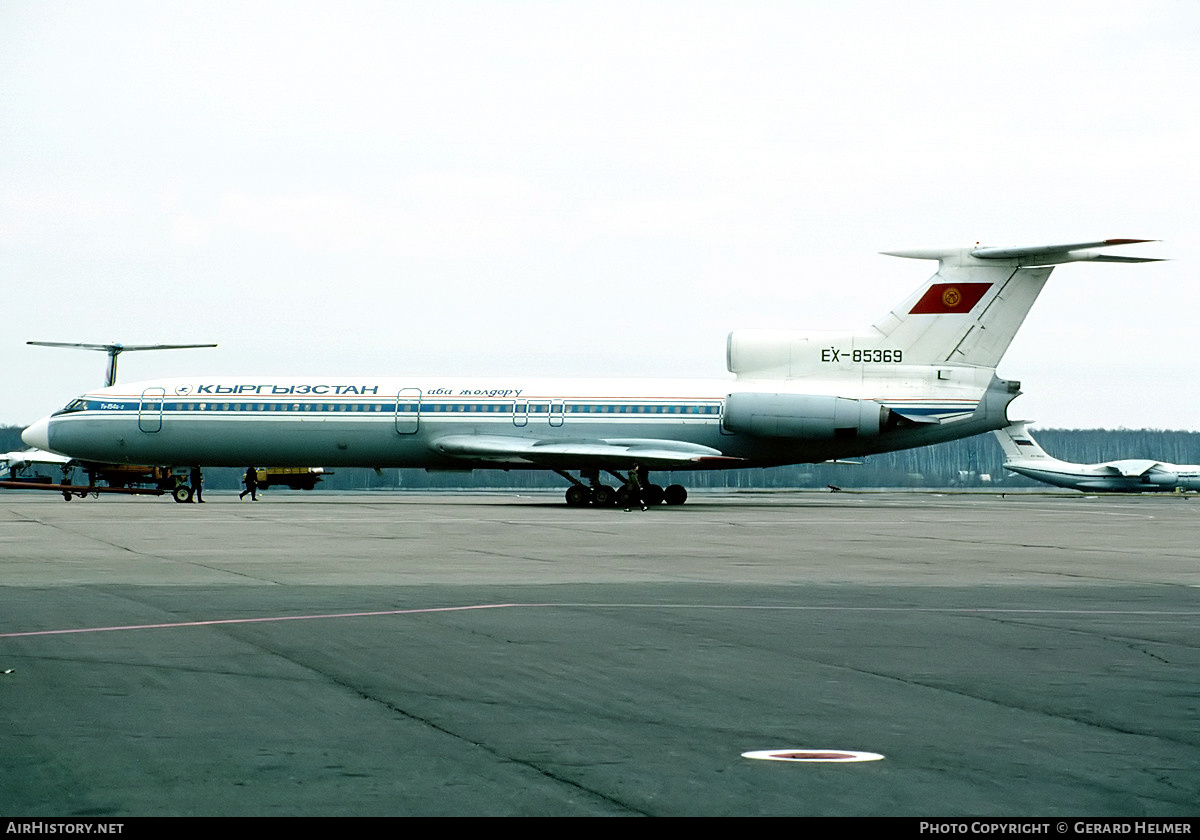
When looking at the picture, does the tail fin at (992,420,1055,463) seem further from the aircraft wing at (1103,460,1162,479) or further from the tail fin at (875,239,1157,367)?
the tail fin at (875,239,1157,367)

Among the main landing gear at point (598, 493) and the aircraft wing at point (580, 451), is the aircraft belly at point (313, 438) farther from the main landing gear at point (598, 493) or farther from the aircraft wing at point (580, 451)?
the main landing gear at point (598, 493)

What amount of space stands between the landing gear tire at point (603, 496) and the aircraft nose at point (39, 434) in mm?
19327

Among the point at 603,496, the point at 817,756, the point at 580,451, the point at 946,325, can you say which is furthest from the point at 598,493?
the point at 817,756

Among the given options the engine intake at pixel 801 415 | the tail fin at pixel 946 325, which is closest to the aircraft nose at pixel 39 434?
the engine intake at pixel 801 415

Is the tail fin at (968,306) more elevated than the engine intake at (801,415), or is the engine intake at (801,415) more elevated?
the tail fin at (968,306)

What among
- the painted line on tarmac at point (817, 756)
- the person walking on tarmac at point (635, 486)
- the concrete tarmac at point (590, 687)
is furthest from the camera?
the person walking on tarmac at point (635, 486)

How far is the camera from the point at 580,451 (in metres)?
44.2

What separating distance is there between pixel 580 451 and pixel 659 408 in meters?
2.98

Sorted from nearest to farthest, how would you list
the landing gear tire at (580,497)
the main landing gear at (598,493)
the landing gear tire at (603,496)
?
the main landing gear at (598,493)
the landing gear tire at (603,496)
the landing gear tire at (580,497)

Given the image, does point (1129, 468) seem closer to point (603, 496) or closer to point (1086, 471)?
point (1086, 471)

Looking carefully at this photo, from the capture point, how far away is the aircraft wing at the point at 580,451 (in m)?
44.1

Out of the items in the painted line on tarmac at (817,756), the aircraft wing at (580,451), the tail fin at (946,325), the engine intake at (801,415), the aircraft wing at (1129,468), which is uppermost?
the tail fin at (946,325)

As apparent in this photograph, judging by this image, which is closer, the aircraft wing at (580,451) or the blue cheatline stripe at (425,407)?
the aircraft wing at (580,451)
